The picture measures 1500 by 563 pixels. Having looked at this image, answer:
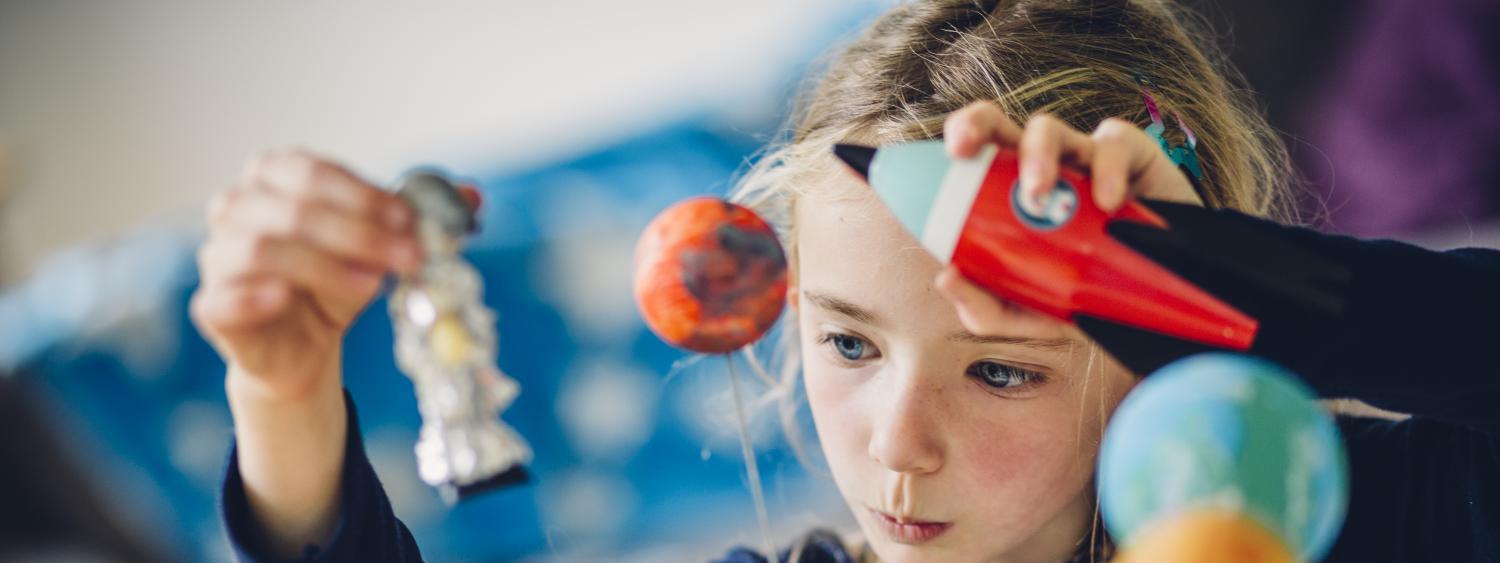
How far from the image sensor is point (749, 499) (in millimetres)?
1727

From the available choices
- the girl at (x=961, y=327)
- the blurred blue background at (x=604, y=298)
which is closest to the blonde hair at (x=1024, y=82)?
the girl at (x=961, y=327)

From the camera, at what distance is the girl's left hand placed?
0.51 m

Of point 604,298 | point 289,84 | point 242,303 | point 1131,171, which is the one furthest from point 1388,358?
point 289,84

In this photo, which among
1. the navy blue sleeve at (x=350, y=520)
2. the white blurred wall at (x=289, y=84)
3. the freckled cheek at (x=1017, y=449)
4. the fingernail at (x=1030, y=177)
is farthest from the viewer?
the white blurred wall at (x=289, y=84)

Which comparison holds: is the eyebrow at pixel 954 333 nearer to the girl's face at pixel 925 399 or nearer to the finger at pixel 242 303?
the girl's face at pixel 925 399

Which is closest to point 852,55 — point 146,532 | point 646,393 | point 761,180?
point 761,180

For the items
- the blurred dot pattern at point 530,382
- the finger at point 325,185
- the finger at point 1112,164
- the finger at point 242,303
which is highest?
the finger at point 325,185

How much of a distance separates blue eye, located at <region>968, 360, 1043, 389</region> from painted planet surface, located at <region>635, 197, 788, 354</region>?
0.50ft

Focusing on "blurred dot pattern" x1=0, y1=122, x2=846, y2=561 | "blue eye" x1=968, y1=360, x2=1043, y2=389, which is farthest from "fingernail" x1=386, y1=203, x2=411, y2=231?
"blurred dot pattern" x1=0, y1=122, x2=846, y2=561

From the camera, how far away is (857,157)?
1.83 feet

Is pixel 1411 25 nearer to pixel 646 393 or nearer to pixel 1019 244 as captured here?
pixel 646 393

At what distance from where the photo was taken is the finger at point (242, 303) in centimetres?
55

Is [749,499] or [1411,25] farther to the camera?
[749,499]

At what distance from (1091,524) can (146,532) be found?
1449 millimetres
